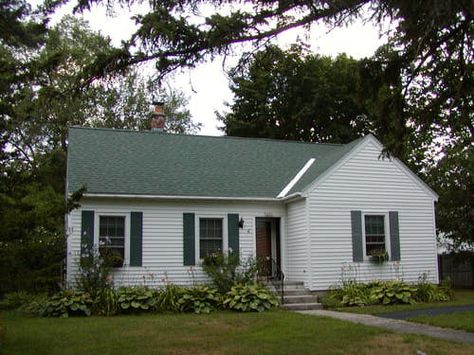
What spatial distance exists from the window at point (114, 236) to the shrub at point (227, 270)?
242cm

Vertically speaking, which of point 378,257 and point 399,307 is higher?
point 378,257

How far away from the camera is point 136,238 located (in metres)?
15.6

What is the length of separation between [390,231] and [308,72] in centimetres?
1571

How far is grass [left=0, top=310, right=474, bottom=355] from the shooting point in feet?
27.4

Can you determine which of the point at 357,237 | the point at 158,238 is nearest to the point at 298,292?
the point at 357,237

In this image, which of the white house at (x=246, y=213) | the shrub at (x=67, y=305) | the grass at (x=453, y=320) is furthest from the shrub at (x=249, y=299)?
the grass at (x=453, y=320)

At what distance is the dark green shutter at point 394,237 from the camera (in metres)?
17.1

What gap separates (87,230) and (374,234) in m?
8.70

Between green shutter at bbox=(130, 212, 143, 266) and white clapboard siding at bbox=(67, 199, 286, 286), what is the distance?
0.12 metres

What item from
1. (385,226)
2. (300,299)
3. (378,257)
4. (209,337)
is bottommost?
(209,337)

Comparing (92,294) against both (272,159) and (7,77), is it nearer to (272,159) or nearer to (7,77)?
(7,77)

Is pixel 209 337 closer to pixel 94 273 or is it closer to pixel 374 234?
pixel 94 273

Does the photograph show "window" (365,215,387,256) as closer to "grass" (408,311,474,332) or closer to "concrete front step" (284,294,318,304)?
"concrete front step" (284,294,318,304)

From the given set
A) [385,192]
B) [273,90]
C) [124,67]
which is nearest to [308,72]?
[273,90]
